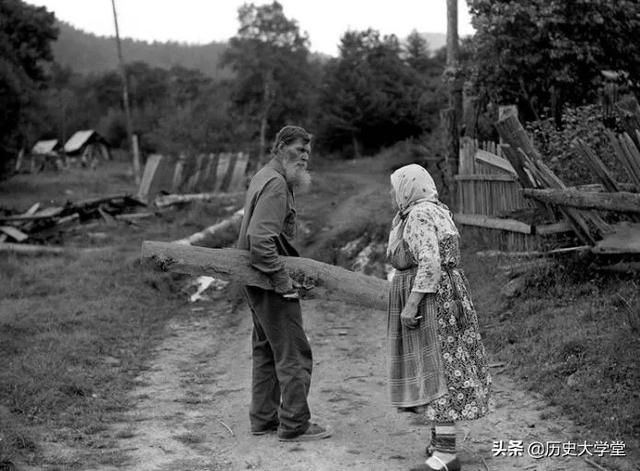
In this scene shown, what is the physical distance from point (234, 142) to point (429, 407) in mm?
33138

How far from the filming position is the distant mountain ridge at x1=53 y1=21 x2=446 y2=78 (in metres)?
Result: 139

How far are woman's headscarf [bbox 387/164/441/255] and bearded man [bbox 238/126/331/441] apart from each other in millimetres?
842

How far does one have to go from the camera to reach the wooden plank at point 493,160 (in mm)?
10234

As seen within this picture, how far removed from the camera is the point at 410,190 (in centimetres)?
473

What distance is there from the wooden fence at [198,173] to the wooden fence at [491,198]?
54.8ft

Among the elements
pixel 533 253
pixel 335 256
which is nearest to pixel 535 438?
pixel 533 253

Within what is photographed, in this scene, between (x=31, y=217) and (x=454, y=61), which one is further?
(x=31, y=217)

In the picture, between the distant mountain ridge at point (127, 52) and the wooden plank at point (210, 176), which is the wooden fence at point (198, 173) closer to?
the wooden plank at point (210, 176)

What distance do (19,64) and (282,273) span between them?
32.7 metres

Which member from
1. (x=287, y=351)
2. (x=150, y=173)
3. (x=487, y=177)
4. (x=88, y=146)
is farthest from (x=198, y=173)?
(x=88, y=146)

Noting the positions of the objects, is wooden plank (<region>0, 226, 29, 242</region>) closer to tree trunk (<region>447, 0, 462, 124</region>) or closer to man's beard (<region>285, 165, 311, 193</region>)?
tree trunk (<region>447, 0, 462, 124</region>)

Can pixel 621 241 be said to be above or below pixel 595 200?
below

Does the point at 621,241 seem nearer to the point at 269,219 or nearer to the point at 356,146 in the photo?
the point at 269,219

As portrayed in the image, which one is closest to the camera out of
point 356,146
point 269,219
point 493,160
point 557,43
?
point 269,219
